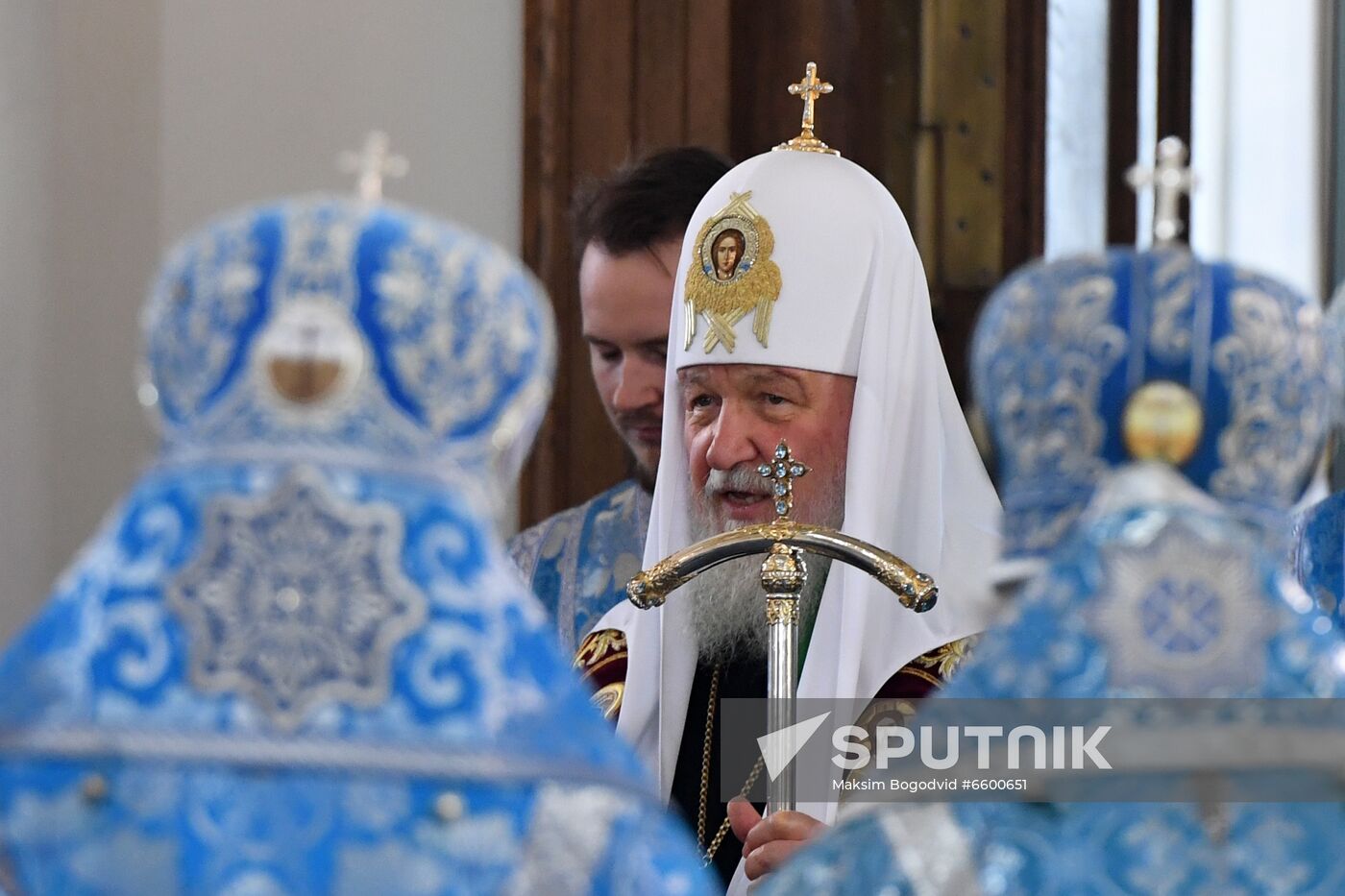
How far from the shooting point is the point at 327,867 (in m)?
1.67

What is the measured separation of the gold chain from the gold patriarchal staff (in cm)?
62

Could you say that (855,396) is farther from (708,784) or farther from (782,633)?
(782,633)

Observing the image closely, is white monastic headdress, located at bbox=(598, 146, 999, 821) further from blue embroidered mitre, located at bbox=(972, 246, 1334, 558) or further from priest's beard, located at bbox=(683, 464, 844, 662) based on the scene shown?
blue embroidered mitre, located at bbox=(972, 246, 1334, 558)

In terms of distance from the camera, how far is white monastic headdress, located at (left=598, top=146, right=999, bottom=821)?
3367mm

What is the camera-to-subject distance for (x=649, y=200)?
14.3 ft

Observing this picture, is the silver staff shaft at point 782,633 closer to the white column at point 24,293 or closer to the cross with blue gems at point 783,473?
the cross with blue gems at point 783,473

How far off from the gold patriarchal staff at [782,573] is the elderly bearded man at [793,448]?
0.56 metres

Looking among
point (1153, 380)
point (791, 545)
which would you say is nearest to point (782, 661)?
point (791, 545)

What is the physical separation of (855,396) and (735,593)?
0.38 m

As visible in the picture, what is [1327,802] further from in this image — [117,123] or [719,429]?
[117,123]

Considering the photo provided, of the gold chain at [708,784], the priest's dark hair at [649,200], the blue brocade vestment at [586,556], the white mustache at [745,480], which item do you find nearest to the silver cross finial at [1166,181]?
the white mustache at [745,480]

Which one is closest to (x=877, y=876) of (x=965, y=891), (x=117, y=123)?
(x=965, y=891)

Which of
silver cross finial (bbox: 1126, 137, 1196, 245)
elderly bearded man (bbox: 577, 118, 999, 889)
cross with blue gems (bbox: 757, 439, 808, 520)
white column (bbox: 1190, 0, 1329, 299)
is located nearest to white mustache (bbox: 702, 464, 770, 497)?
elderly bearded man (bbox: 577, 118, 999, 889)

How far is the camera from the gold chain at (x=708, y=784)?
137 inches
